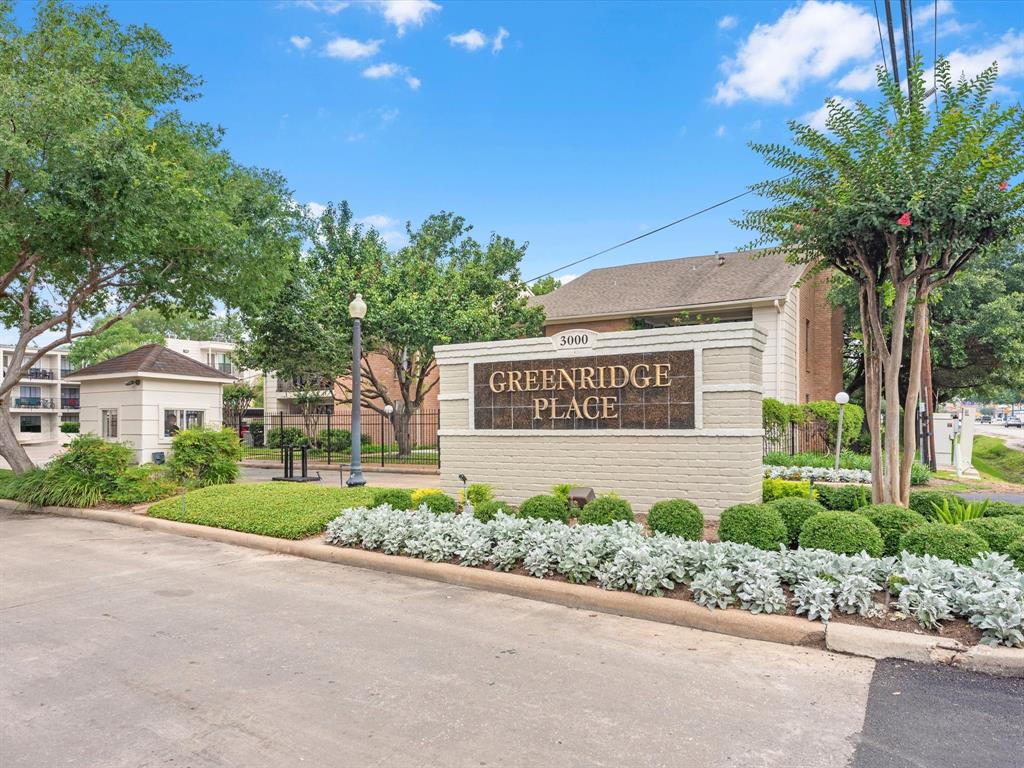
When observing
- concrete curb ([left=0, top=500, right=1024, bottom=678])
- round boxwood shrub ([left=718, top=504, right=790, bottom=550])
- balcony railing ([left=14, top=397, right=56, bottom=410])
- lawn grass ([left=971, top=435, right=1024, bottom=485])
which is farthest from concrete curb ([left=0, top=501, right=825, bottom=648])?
balcony railing ([left=14, top=397, right=56, bottom=410])

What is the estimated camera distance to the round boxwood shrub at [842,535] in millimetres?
6098

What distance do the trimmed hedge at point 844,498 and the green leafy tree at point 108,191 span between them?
38.9 ft

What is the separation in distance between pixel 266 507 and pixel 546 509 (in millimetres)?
5088

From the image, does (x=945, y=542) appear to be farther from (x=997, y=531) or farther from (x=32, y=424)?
(x=32, y=424)

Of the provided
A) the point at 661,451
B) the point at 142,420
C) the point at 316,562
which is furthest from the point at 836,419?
the point at 142,420

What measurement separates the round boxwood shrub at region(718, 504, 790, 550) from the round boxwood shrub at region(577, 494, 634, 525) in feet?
3.97

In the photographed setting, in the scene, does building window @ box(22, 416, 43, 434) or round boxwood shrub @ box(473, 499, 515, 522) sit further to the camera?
building window @ box(22, 416, 43, 434)

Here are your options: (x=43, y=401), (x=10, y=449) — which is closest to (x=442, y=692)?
(x=10, y=449)

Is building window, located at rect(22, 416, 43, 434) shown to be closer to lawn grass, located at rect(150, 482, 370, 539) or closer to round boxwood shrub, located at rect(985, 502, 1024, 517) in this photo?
lawn grass, located at rect(150, 482, 370, 539)

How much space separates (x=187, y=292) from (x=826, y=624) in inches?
614

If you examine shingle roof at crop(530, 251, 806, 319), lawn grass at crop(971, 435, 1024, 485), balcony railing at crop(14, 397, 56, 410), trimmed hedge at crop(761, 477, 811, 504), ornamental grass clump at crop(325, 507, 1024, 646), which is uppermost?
shingle roof at crop(530, 251, 806, 319)

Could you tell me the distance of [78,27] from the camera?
48.7 feet

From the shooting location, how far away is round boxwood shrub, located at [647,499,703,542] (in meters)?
7.12

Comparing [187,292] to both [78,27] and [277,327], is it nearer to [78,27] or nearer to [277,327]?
[78,27]
